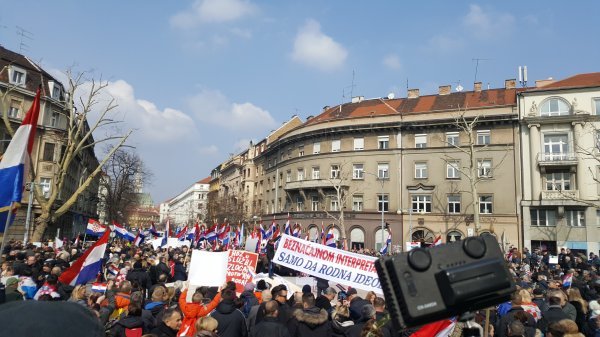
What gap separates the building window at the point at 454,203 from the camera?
4181cm

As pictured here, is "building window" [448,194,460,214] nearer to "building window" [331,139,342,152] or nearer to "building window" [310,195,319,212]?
"building window" [331,139,342,152]

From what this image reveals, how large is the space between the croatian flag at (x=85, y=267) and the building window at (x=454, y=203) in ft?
124

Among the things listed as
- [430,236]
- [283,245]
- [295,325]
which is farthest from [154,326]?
[430,236]

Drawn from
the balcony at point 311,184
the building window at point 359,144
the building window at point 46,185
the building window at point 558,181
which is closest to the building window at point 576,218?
the building window at point 558,181

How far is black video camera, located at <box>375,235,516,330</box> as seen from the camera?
2.31 metres

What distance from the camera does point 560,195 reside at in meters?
36.8

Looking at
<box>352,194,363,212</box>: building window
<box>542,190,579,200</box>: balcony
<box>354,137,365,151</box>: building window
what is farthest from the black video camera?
<box>354,137,365,151</box>: building window

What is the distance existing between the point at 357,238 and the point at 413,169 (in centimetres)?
902

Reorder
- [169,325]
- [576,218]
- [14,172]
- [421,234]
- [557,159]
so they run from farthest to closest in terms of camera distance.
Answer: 1. [421,234]
2. [557,159]
3. [576,218]
4. [14,172]
5. [169,325]

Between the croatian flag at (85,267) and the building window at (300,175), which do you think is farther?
the building window at (300,175)

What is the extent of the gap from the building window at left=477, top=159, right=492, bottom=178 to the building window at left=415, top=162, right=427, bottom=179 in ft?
16.5

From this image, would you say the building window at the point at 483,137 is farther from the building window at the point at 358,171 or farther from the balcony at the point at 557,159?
the building window at the point at 358,171

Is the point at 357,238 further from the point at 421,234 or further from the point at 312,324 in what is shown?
the point at 312,324

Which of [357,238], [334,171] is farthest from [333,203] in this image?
[357,238]
